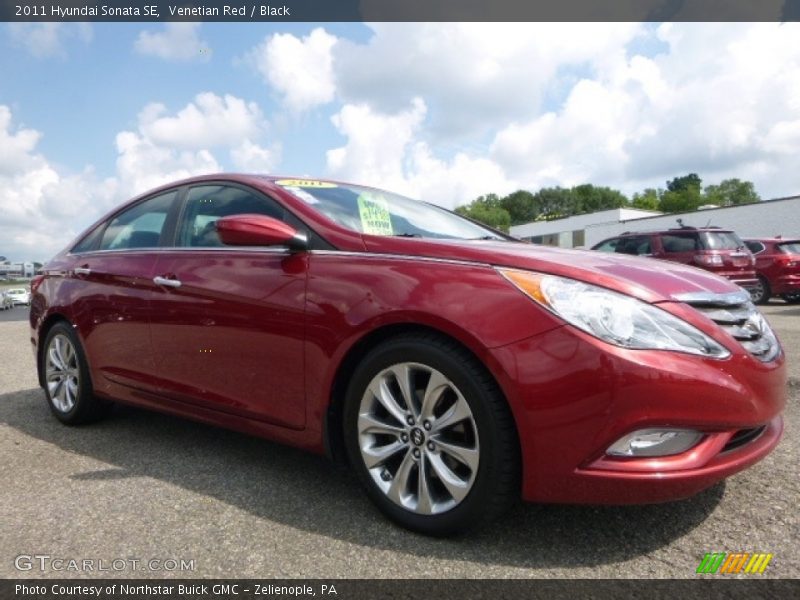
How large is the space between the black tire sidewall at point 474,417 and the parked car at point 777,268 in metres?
12.9

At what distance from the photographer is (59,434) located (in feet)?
12.6

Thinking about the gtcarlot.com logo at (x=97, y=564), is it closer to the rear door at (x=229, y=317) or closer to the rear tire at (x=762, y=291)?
the rear door at (x=229, y=317)

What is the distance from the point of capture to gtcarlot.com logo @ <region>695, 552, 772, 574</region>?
2.03 metres

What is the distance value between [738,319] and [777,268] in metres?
12.5

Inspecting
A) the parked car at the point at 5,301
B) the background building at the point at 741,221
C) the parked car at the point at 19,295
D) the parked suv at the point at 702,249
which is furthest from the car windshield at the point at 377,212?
the parked car at the point at 19,295

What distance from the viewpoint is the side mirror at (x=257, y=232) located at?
8.51 feet

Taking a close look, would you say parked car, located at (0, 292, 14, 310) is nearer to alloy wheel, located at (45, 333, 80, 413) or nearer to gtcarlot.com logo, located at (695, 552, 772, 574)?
alloy wheel, located at (45, 333, 80, 413)

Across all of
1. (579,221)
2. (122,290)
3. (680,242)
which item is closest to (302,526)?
(122,290)

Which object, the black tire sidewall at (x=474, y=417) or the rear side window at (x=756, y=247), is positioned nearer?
the black tire sidewall at (x=474, y=417)

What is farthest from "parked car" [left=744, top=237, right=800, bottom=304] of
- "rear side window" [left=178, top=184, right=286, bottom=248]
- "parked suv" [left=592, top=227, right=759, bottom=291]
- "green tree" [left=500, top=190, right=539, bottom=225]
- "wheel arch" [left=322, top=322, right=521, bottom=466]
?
"green tree" [left=500, top=190, right=539, bottom=225]

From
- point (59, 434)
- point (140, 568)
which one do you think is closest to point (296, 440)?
point (140, 568)

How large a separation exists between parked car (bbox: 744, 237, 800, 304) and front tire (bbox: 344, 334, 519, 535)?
12909mm

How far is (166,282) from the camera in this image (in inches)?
127

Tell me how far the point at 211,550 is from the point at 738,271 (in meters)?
11.4
